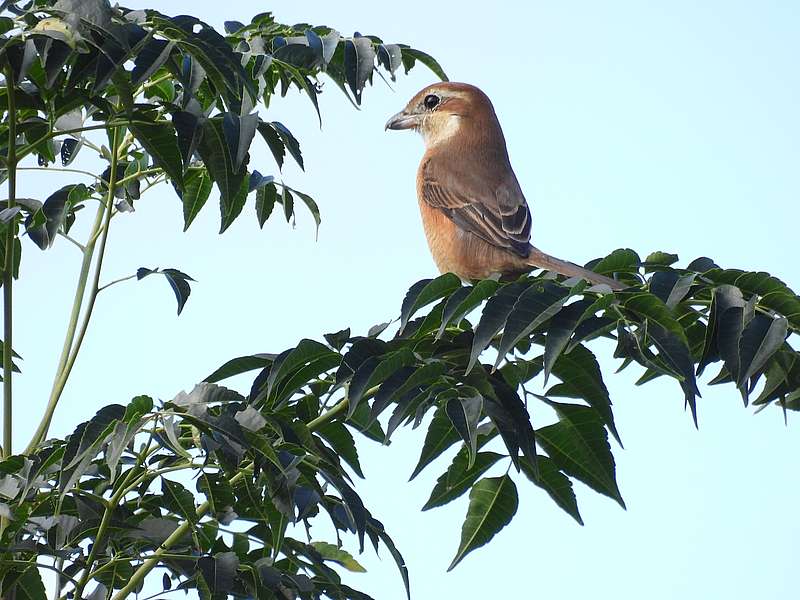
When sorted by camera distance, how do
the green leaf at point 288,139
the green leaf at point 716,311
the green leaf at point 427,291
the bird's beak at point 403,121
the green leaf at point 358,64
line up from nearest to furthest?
the green leaf at point 716,311 < the green leaf at point 427,291 < the green leaf at point 288,139 < the green leaf at point 358,64 < the bird's beak at point 403,121

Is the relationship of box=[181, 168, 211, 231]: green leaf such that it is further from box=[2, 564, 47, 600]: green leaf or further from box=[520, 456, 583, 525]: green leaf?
box=[520, 456, 583, 525]: green leaf

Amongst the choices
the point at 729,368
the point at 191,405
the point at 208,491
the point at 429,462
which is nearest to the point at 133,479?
the point at 208,491

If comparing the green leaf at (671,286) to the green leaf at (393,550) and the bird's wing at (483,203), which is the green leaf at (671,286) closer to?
the green leaf at (393,550)

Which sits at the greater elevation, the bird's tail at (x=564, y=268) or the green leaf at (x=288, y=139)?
the green leaf at (x=288, y=139)

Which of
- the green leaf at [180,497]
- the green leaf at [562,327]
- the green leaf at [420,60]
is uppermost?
the green leaf at [420,60]

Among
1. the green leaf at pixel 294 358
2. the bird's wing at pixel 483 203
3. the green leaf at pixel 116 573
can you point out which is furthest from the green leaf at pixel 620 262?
the bird's wing at pixel 483 203

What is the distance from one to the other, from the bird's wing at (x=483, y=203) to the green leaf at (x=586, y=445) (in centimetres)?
173

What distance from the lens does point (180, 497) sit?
2355mm

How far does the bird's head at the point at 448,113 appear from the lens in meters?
4.98

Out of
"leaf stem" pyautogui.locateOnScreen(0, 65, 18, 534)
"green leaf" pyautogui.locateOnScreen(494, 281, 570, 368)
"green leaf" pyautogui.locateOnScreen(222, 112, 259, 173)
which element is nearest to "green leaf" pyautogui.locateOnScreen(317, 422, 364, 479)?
"green leaf" pyautogui.locateOnScreen(494, 281, 570, 368)

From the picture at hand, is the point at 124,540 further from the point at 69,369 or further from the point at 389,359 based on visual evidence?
the point at 389,359

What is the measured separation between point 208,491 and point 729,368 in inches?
46.8

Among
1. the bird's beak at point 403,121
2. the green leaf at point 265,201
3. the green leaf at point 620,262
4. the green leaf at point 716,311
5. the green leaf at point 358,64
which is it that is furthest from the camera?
the bird's beak at point 403,121

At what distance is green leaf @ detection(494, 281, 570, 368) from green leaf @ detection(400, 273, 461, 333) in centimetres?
26
